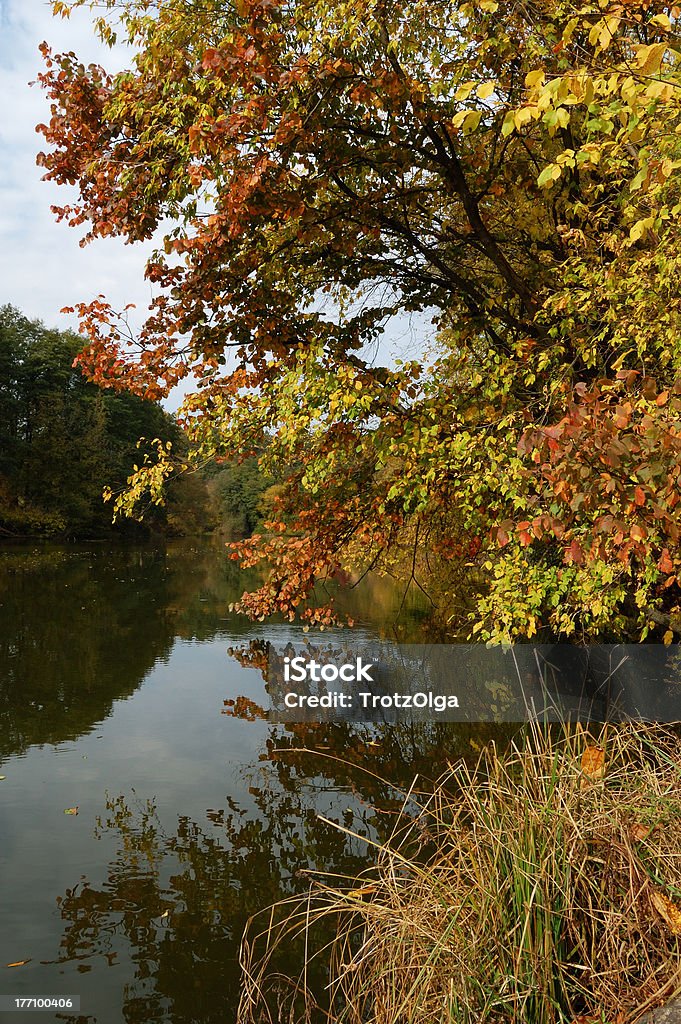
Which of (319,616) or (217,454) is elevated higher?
(217,454)

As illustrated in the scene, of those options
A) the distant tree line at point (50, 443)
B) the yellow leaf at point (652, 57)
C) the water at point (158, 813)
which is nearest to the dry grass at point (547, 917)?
the water at point (158, 813)

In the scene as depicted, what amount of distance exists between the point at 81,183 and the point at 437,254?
3760mm

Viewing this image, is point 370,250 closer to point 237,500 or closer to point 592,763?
point 592,763

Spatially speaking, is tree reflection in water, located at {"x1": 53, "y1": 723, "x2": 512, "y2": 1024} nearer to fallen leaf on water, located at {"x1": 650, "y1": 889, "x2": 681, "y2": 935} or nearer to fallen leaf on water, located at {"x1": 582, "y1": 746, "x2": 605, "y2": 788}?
fallen leaf on water, located at {"x1": 582, "y1": 746, "x2": 605, "y2": 788}

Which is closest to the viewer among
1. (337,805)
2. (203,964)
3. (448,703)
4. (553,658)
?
(203,964)

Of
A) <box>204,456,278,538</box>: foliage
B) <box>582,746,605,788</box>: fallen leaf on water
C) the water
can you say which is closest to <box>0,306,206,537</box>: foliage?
<box>204,456,278,538</box>: foliage

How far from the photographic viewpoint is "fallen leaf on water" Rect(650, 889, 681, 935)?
2.79 meters

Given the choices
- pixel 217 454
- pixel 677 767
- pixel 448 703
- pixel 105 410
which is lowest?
pixel 448 703

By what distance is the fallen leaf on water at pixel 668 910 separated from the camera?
9.16 ft

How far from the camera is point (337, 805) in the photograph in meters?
7.38

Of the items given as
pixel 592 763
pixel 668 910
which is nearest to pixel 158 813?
pixel 592 763

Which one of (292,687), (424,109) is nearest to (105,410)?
(292,687)

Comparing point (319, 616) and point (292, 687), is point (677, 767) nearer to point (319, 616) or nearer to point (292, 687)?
point (319, 616)

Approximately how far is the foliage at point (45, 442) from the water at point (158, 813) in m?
33.7
